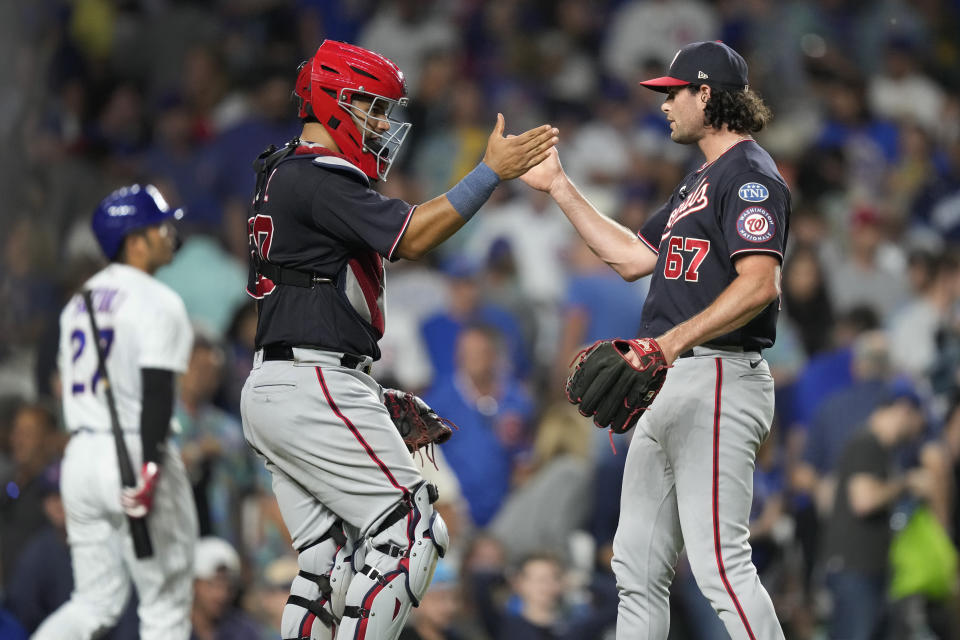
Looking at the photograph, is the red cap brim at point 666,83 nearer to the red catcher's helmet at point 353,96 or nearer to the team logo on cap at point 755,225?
the team logo on cap at point 755,225

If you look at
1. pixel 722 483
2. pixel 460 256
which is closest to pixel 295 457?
pixel 722 483

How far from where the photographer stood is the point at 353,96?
189 inches

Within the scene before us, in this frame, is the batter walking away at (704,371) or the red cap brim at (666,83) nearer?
the batter walking away at (704,371)

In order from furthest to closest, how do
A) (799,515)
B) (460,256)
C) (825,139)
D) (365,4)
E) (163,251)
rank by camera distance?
(365,4) → (825,139) → (460,256) → (799,515) → (163,251)

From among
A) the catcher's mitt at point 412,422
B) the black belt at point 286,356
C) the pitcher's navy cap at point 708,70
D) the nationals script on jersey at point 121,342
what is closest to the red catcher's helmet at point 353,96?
the black belt at point 286,356

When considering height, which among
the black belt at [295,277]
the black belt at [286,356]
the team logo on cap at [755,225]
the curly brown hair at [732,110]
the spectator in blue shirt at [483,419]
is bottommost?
the spectator in blue shirt at [483,419]

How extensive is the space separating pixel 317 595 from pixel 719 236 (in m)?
1.87

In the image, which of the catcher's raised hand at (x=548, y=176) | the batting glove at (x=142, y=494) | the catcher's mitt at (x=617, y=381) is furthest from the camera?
the batting glove at (x=142, y=494)

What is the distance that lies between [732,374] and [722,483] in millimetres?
381

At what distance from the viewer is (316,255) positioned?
15.3 ft

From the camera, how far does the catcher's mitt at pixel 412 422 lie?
5.12 m

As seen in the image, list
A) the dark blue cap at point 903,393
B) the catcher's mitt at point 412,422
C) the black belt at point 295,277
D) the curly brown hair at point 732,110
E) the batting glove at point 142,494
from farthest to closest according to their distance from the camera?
the dark blue cap at point 903,393 < the batting glove at point 142,494 < the catcher's mitt at point 412,422 < the curly brown hair at point 732,110 < the black belt at point 295,277

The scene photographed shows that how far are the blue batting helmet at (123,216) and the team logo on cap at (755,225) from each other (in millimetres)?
2829

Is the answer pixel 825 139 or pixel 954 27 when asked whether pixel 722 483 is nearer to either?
pixel 825 139
